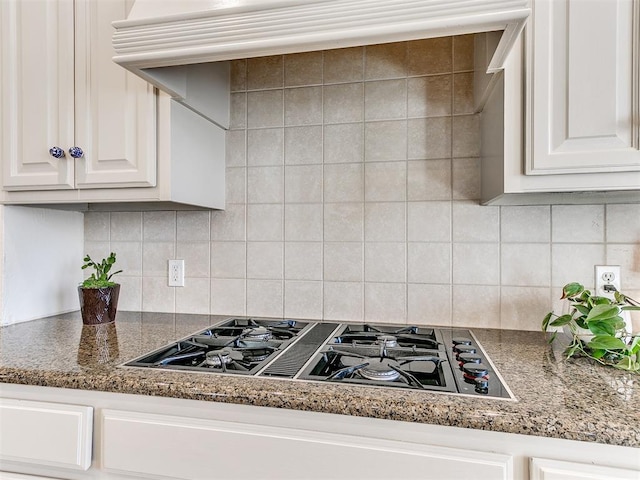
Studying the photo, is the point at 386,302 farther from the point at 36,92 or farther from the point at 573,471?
the point at 36,92

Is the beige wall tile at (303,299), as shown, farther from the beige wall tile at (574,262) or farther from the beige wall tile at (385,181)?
the beige wall tile at (574,262)

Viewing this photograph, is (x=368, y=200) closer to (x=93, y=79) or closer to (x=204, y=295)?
(x=204, y=295)

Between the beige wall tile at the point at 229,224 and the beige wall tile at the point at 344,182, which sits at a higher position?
the beige wall tile at the point at 344,182

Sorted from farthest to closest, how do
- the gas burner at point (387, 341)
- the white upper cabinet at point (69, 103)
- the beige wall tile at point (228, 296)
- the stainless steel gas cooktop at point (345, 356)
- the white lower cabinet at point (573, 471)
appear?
the beige wall tile at point (228, 296)
the white upper cabinet at point (69, 103)
the gas burner at point (387, 341)
the stainless steel gas cooktop at point (345, 356)
the white lower cabinet at point (573, 471)

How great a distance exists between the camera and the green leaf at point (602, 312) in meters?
0.99

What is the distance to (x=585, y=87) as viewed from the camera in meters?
1.00

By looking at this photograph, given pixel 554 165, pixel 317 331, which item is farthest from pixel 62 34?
pixel 554 165

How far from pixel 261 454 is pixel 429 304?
0.83 m

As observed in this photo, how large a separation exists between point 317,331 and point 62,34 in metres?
1.31

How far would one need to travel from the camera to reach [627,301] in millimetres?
1128

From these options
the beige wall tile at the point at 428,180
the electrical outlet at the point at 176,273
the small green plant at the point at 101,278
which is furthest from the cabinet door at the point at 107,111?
the beige wall tile at the point at 428,180

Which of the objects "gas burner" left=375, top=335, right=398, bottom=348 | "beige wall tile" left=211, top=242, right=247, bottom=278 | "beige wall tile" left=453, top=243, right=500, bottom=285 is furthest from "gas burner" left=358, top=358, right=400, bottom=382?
"beige wall tile" left=211, top=242, right=247, bottom=278

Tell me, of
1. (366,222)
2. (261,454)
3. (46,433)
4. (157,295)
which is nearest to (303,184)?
(366,222)

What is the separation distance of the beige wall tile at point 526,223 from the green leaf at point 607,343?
0.46 metres
